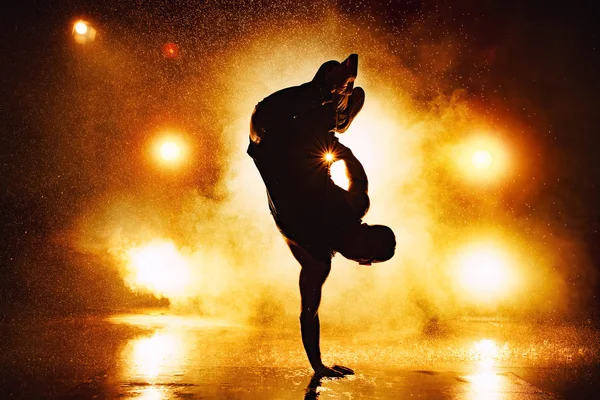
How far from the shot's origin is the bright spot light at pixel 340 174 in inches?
118

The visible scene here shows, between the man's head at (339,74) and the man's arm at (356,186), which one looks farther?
the man's head at (339,74)

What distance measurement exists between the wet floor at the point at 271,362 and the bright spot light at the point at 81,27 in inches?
212

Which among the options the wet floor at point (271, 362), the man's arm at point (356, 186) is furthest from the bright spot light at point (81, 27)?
the man's arm at point (356, 186)

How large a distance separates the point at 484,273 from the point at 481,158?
6.80 ft

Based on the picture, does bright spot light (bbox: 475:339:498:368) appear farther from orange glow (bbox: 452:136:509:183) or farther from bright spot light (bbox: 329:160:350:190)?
orange glow (bbox: 452:136:509:183)

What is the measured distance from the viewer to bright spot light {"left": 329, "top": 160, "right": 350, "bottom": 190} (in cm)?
301

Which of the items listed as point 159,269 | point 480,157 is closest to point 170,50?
point 159,269

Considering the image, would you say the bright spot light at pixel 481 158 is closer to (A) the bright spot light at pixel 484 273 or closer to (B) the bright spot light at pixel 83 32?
(A) the bright spot light at pixel 484 273

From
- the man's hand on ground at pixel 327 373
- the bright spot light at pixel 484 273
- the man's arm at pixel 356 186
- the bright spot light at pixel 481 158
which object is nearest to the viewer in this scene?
the man's arm at pixel 356 186

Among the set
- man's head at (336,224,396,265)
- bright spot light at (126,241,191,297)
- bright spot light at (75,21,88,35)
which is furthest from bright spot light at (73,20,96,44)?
man's head at (336,224,396,265)

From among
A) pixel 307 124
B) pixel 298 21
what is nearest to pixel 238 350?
pixel 307 124

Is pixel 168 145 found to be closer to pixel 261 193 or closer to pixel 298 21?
pixel 261 193

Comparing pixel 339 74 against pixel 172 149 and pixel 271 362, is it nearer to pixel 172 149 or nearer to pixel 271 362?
pixel 271 362

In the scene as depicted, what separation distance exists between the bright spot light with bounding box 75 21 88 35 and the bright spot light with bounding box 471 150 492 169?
7.06 meters
